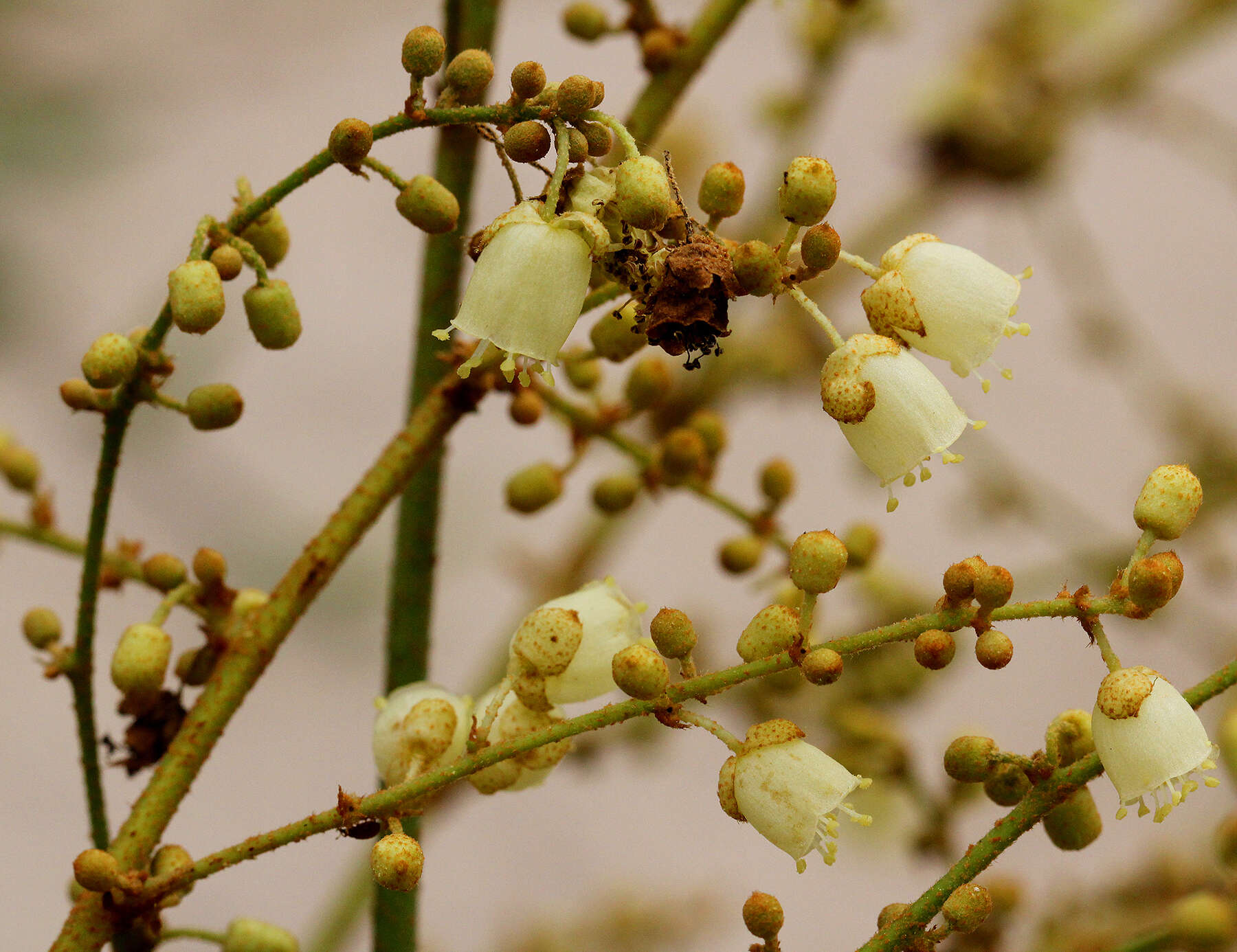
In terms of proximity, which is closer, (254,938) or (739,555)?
(254,938)

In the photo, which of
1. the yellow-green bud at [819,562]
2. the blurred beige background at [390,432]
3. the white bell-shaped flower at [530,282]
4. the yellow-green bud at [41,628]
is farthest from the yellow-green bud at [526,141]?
the blurred beige background at [390,432]

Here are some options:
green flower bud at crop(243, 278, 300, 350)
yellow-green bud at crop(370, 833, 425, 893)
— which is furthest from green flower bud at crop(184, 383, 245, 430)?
yellow-green bud at crop(370, 833, 425, 893)

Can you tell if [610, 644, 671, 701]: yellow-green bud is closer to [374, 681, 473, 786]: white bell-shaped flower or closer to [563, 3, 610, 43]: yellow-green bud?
[374, 681, 473, 786]: white bell-shaped flower

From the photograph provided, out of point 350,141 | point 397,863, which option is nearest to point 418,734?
point 397,863

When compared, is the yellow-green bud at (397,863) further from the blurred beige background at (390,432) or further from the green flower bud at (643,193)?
the blurred beige background at (390,432)

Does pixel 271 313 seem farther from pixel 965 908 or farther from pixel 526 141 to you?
pixel 965 908

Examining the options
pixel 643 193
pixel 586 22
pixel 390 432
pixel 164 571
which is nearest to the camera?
pixel 643 193
